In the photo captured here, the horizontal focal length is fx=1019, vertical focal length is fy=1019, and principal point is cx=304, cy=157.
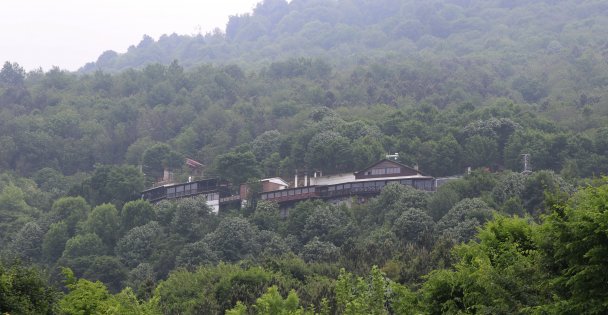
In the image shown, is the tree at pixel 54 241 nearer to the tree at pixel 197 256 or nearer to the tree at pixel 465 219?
the tree at pixel 197 256

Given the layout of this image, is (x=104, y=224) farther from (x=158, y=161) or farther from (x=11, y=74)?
(x=11, y=74)

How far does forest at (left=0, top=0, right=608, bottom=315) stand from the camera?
24.4m

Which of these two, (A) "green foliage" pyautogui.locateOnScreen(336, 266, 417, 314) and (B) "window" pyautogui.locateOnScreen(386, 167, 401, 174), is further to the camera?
(B) "window" pyautogui.locateOnScreen(386, 167, 401, 174)

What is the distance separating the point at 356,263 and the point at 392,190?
14009 millimetres

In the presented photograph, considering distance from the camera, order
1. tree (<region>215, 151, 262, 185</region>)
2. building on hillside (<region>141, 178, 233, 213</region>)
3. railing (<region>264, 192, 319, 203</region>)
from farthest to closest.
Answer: tree (<region>215, 151, 262, 185</region>)
building on hillside (<region>141, 178, 233, 213</region>)
railing (<region>264, 192, 319, 203</region>)

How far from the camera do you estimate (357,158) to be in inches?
2781

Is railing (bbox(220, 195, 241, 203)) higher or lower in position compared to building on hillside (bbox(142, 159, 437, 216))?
lower

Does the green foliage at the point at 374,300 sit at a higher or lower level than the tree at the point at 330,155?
lower

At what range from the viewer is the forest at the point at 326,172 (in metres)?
24.4

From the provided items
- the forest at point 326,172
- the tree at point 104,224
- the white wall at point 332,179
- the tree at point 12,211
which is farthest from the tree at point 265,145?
the tree at point 12,211

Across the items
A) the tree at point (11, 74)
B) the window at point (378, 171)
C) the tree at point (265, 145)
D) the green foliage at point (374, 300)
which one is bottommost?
the green foliage at point (374, 300)

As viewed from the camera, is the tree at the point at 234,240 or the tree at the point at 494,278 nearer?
the tree at the point at 494,278

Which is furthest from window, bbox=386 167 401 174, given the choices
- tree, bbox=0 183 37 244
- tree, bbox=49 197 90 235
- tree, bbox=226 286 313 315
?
tree, bbox=226 286 313 315

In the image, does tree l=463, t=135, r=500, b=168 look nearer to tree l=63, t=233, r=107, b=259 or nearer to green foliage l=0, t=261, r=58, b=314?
tree l=63, t=233, r=107, b=259
